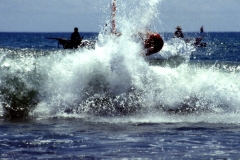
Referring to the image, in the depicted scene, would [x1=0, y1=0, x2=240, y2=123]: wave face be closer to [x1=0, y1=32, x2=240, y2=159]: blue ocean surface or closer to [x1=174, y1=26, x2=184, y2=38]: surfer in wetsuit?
[x1=0, y1=32, x2=240, y2=159]: blue ocean surface

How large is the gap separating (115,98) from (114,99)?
42 millimetres

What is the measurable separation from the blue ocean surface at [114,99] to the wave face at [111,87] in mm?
24

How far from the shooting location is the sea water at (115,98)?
32.7 ft

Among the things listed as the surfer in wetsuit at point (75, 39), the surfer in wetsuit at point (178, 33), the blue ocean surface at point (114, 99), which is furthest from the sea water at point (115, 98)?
the surfer in wetsuit at point (178, 33)

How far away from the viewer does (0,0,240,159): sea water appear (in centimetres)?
995

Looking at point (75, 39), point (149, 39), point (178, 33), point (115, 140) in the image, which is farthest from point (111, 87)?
point (178, 33)

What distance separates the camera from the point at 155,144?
9.01m

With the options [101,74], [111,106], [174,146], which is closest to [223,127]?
[174,146]

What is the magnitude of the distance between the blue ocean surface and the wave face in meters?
0.02

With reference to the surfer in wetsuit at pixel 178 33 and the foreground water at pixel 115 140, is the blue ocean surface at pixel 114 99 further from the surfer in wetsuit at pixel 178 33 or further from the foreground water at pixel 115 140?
the surfer in wetsuit at pixel 178 33

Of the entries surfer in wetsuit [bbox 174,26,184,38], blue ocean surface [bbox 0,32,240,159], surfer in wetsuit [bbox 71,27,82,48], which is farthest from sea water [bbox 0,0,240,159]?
surfer in wetsuit [bbox 174,26,184,38]

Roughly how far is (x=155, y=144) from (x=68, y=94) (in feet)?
14.8

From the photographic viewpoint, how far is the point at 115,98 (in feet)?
42.2

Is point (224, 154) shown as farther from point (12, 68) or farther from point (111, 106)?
point (12, 68)
